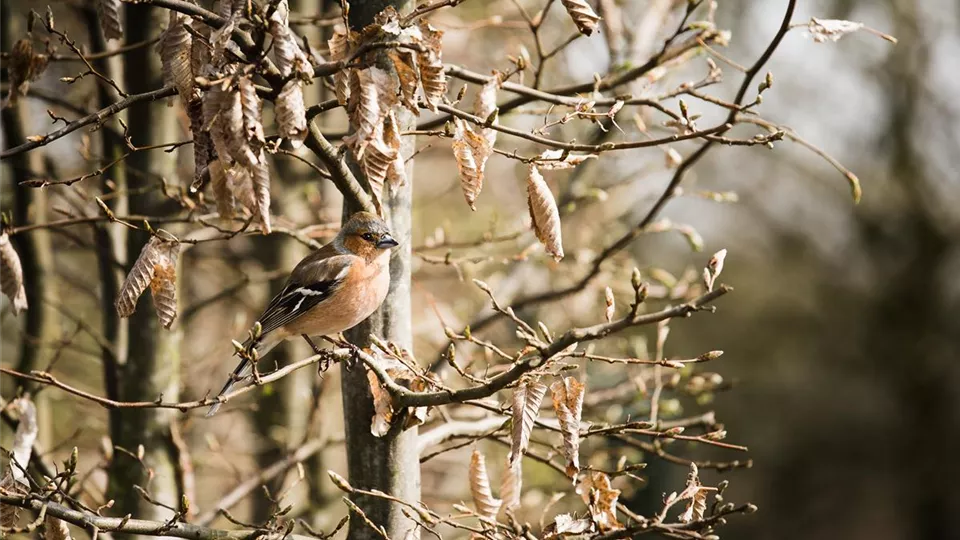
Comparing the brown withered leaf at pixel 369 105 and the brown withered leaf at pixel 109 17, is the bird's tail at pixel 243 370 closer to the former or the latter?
the brown withered leaf at pixel 369 105

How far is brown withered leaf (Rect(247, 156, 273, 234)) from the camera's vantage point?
7.47 ft

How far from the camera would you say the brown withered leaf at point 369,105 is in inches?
93.9

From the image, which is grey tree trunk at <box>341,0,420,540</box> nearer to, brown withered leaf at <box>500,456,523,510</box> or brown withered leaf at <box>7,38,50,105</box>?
brown withered leaf at <box>500,456,523,510</box>

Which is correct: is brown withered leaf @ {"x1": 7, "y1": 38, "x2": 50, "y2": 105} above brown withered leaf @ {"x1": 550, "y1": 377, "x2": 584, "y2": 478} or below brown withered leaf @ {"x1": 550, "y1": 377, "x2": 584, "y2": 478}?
above

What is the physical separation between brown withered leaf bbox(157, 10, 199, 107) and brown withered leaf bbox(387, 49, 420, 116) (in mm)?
573

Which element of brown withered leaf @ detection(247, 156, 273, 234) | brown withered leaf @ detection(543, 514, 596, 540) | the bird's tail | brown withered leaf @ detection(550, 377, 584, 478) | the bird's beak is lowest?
brown withered leaf @ detection(543, 514, 596, 540)

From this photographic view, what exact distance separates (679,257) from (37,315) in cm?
1463

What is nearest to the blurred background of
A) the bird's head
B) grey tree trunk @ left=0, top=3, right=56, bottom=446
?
grey tree trunk @ left=0, top=3, right=56, bottom=446

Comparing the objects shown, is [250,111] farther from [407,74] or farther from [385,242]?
[385,242]

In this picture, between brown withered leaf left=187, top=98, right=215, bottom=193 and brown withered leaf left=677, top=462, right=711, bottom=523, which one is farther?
brown withered leaf left=677, top=462, right=711, bottom=523

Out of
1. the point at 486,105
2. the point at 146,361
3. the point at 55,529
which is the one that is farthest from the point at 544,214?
the point at 146,361

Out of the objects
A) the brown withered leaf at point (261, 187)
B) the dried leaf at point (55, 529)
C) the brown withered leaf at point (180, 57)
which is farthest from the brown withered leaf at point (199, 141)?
the dried leaf at point (55, 529)

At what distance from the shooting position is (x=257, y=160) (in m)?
2.26

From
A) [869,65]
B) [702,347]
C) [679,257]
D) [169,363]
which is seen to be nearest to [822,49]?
[869,65]
